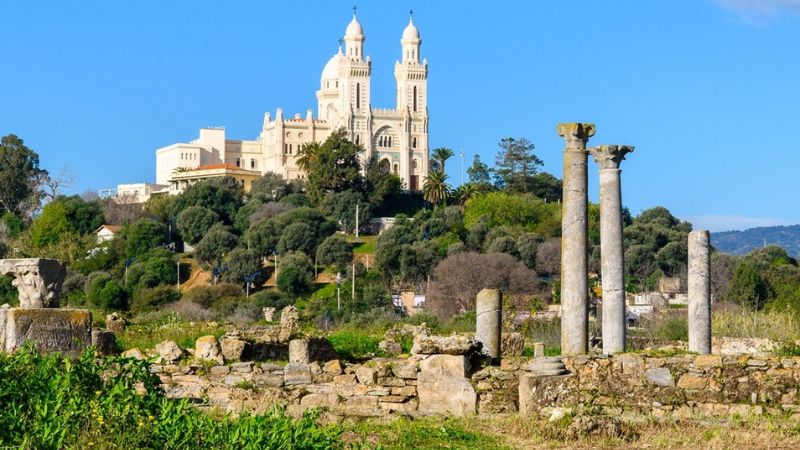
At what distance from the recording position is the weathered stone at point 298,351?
68.1 ft

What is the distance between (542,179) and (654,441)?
110442mm

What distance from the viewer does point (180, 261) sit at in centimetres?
9644

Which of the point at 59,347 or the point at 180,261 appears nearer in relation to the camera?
the point at 59,347

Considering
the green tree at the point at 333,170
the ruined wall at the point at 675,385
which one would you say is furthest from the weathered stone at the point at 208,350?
the green tree at the point at 333,170

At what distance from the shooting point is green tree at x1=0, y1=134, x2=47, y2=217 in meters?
116

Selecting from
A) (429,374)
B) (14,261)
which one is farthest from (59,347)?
(429,374)

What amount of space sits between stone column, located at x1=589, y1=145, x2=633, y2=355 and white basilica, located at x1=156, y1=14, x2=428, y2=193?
109908 mm

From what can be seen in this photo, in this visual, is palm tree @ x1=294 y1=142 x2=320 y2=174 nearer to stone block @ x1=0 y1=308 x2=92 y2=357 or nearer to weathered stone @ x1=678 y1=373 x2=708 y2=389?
weathered stone @ x1=678 y1=373 x2=708 y2=389

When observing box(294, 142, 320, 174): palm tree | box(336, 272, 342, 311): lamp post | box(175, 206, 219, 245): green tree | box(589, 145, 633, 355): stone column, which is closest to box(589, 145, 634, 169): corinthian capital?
box(589, 145, 633, 355): stone column

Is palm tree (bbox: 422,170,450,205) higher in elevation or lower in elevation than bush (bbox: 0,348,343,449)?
higher

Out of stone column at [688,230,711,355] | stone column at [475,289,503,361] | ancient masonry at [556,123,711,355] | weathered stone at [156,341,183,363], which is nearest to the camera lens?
weathered stone at [156,341,183,363]

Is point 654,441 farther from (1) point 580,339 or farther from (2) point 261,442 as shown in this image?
(1) point 580,339

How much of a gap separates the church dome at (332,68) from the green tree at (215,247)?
48.6 meters

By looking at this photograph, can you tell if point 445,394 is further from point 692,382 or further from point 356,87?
point 356,87
